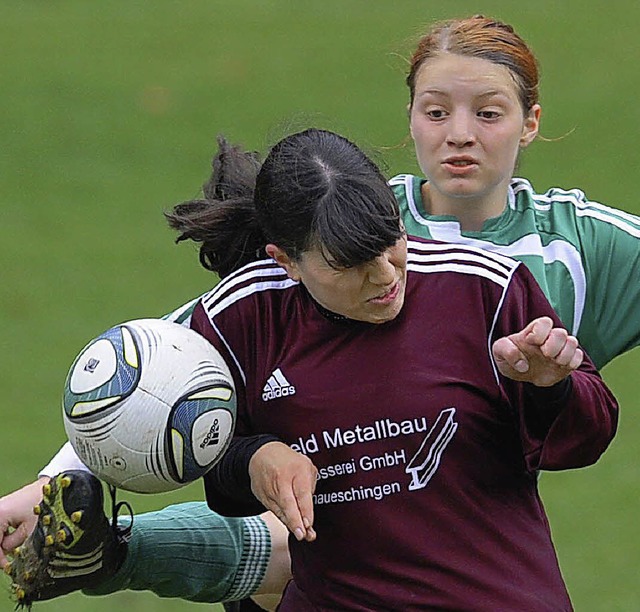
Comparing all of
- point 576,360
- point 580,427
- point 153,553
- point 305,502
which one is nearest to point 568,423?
point 580,427

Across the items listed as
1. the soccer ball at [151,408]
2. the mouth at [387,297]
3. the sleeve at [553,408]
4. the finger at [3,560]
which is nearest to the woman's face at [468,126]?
the sleeve at [553,408]

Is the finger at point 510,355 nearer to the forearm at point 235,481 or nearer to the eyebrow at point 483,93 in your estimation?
the forearm at point 235,481

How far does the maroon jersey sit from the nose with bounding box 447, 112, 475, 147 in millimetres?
494

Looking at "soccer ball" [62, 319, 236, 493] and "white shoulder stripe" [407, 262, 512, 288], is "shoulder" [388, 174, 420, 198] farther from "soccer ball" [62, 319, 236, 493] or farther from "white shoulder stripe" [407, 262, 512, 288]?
"soccer ball" [62, 319, 236, 493]

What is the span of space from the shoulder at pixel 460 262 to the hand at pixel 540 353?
0.29 meters

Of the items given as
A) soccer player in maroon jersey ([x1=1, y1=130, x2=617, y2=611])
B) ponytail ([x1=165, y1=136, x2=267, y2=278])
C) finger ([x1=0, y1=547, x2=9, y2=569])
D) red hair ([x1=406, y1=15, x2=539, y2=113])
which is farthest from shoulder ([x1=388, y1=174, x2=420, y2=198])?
finger ([x1=0, y1=547, x2=9, y2=569])

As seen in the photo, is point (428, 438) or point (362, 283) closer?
point (362, 283)

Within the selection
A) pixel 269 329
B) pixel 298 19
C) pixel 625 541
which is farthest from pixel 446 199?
pixel 298 19

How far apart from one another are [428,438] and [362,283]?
378 mm

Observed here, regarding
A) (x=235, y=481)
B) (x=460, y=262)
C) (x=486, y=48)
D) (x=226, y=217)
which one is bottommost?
(x=235, y=481)

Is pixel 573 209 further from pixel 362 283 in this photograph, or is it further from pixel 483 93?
pixel 362 283

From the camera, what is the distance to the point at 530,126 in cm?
428

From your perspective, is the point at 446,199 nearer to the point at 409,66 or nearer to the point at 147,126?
the point at 409,66

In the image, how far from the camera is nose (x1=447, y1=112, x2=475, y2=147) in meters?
4.06
